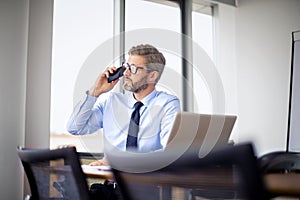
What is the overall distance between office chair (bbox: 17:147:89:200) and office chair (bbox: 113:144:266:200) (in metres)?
0.24

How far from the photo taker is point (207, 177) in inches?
28.8

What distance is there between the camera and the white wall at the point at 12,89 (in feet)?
9.56

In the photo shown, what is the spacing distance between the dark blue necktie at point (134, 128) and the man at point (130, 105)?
18mm

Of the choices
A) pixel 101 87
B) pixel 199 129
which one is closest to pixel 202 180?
pixel 199 129

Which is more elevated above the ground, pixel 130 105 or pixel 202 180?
pixel 130 105

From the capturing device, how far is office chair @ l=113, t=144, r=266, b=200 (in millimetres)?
628

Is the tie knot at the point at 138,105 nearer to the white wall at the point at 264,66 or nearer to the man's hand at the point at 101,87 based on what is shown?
the man's hand at the point at 101,87

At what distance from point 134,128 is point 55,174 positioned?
1.17 m

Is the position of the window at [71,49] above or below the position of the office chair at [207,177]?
above

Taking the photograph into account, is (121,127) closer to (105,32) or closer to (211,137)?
(211,137)

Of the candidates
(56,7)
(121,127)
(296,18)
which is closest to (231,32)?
(296,18)

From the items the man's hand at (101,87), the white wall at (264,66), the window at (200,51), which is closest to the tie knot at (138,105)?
the man's hand at (101,87)

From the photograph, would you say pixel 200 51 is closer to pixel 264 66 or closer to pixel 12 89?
pixel 264 66

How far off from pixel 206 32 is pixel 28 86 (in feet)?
8.35
